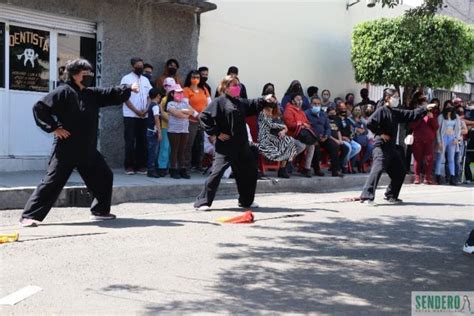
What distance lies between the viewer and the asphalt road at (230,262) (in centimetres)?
441

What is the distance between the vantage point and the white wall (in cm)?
1262

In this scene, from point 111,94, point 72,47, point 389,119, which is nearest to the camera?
point 111,94

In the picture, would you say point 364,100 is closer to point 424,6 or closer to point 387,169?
point 387,169

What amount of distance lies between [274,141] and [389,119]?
8.17 ft

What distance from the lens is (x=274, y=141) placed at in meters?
11.1

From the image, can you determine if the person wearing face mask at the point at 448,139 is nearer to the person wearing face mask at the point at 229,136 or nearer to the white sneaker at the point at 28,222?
the person wearing face mask at the point at 229,136

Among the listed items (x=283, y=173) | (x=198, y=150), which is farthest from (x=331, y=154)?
(x=198, y=150)

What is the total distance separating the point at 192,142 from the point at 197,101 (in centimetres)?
76

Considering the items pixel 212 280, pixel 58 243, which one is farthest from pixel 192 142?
pixel 212 280

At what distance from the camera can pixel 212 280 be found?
4.93 m

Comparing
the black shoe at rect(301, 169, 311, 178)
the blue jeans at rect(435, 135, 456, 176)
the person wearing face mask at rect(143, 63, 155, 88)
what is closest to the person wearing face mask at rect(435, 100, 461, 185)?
the blue jeans at rect(435, 135, 456, 176)

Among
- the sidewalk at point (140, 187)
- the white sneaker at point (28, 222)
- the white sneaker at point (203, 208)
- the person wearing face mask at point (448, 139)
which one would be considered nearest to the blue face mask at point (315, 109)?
the sidewalk at point (140, 187)

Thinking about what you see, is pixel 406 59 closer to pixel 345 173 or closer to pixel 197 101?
pixel 345 173

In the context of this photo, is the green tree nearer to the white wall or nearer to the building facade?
the white wall
